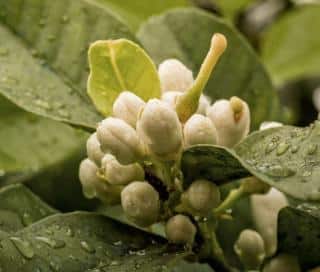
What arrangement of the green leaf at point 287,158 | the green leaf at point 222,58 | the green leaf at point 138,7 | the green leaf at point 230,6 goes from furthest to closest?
the green leaf at point 230,6 < the green leaf at point 138,7 < the green leaf at point 222,58 < the green leaf at point 287,158

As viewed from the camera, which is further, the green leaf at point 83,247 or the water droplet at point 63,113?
the water droplet at point 63,113

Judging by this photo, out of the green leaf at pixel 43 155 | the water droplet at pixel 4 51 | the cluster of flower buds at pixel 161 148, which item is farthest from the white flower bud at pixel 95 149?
the green leaf at pixel 43 155

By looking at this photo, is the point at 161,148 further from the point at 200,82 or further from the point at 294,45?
the point at 294,45

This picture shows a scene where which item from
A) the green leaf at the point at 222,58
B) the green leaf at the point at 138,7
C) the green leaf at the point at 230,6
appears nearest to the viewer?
the green leaf at the point at 222,58

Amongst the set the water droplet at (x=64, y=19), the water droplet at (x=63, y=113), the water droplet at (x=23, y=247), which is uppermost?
the water droplet at (x=64, y=19)

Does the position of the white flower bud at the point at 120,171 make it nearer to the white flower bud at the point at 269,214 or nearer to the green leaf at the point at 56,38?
the green leaf at the point at 56,38

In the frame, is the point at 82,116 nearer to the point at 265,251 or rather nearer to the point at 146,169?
the point at 146,169

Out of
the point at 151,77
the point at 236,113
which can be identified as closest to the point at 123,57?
the point at 151,77

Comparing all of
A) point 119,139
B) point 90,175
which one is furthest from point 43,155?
point 119,139
